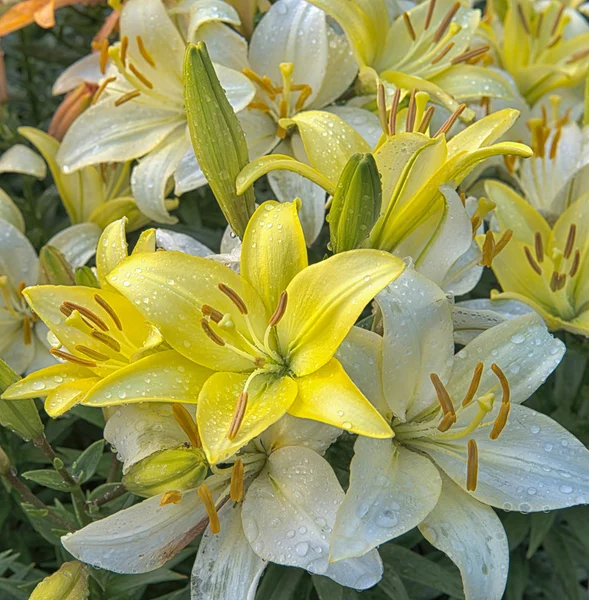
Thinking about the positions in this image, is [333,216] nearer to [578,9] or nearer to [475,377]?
[475,377]

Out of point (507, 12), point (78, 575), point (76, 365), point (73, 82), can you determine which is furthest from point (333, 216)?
point (507, 12)

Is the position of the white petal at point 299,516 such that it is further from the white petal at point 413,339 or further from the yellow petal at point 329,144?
the yellow petal at point 329,144

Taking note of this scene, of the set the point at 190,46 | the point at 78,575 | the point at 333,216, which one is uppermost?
the point at 190,46

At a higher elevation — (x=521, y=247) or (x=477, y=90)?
(x=477, y=90)

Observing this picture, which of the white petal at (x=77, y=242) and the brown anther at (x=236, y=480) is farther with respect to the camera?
the white petal at (x=77, y=242)

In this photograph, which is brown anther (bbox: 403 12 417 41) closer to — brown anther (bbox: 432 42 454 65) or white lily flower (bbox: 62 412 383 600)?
brown anther (bbox: 432 42 454 65)

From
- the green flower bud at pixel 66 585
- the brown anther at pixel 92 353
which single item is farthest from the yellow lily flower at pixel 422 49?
the green flower bud at pixel 66 585
